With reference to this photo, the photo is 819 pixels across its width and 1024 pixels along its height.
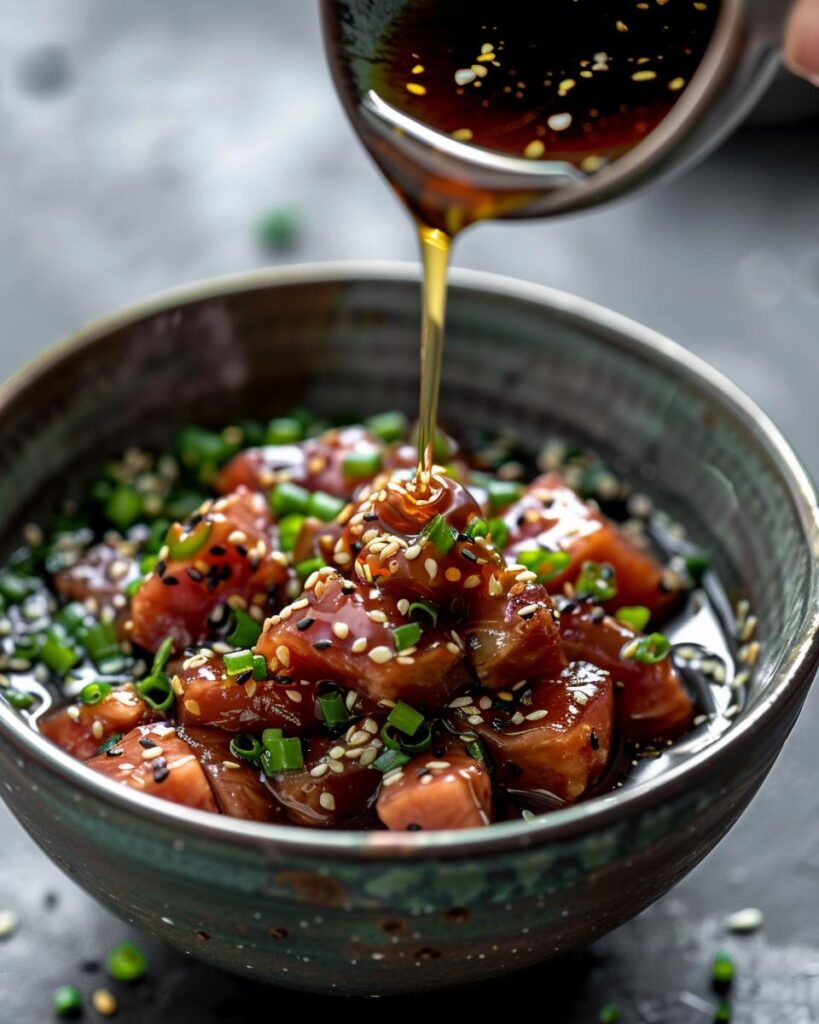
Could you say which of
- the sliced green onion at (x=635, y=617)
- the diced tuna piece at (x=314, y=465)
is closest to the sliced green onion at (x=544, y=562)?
the sliced green onion at (x=635, y=617)

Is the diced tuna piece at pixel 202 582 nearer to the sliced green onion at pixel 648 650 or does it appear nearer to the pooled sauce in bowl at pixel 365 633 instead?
the pooled sauce in bowl at pixel 365 633

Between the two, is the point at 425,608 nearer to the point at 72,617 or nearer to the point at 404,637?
the point at 404,637

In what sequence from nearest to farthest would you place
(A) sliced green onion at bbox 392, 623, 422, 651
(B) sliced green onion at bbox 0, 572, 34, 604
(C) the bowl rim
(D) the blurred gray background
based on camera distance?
(C) the bowl rim < (A) sliced green onion at bbox 392, 623, 422, 651 < (B) sliced green onion at bbox 0, 572, 34, 604 < (D) the blurred gray background

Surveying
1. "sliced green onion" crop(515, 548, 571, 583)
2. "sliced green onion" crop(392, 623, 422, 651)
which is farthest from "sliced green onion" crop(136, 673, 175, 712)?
"sliced green onion" crop(515, 548, 571, 583)

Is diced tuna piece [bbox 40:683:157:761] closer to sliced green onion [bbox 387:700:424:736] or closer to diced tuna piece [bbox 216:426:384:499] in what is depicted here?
sliced green onion [bbox 387:700:424:736]

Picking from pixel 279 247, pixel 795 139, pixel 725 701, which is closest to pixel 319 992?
pixel 725 701
